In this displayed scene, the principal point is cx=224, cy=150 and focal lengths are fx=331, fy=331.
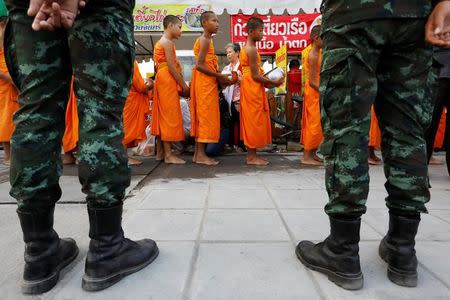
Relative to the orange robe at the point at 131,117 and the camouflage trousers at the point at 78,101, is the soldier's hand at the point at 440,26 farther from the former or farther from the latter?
the orange robe at the point at 131,117

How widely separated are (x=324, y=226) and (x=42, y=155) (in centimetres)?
125

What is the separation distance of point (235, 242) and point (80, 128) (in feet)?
2.49

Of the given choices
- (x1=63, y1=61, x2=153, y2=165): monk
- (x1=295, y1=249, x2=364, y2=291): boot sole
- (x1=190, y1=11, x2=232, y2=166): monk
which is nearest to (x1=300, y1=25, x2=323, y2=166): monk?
(x1=190, y1=11, x2=232, y2=166): monk

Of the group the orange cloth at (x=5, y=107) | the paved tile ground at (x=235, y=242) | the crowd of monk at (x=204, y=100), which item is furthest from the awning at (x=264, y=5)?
the paved tile ground at (x=235, y=242)

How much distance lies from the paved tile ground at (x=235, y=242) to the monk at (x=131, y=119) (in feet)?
3.69

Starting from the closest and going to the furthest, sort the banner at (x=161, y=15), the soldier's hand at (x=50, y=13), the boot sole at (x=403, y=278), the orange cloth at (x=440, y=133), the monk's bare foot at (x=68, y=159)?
1. the soldier's hand at (x=50, y=13)
2. the boot sole at (x=403, y=278)
3. the monk's bare foot at (x=68, y=159)
4. the orange cloth at (x=440, y=133)
5. the banner at (x=161, y=15)

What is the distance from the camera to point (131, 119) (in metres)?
3.58

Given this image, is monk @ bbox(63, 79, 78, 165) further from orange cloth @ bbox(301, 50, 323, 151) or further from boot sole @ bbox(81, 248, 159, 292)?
boot sole @ bbox(81, 248, 159, 292)

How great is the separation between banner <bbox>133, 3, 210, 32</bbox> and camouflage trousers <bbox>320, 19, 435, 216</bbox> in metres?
4.95

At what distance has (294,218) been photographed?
173 centimetres

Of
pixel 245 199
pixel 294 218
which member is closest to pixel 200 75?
pixel 245 199

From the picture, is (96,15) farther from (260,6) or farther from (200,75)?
(260,6)

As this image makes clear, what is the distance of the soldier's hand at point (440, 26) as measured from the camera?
96 cm

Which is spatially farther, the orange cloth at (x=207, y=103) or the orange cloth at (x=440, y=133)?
the orange cloth at (x=440, y=133)
